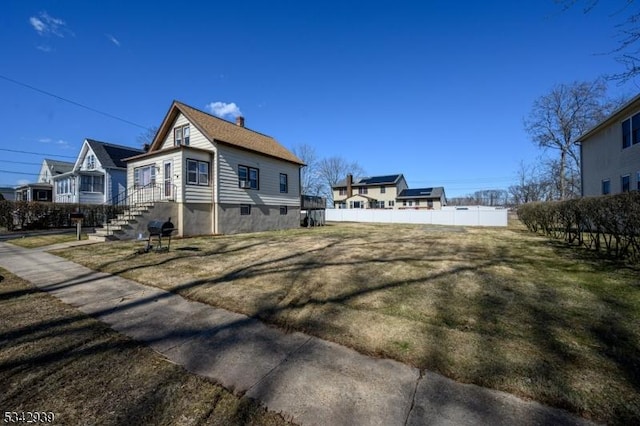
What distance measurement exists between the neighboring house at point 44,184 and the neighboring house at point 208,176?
78.3 ft

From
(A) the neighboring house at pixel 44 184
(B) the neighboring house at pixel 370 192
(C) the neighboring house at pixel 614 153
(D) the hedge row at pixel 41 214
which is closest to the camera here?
(C) the neighboring house at pixel 614 153

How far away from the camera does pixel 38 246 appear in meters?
10.8

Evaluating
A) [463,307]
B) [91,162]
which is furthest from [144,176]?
[91,162]

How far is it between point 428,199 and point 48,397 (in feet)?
164

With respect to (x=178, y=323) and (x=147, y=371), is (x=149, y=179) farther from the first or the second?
(x=147, y=371)

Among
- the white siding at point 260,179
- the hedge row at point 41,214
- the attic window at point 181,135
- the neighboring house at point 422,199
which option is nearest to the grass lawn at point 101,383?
the white siding at point 260,179

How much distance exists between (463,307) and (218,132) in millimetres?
15866

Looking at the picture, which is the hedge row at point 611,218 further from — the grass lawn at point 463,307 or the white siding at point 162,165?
the white siding at point 162,165

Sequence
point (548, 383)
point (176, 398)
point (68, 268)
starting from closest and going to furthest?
point (176, 398) < point (548, 383) < point (68, 268)

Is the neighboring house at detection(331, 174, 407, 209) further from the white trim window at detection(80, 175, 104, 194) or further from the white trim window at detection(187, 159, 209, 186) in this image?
the white trim window at detection(187, 159, 209, 186)

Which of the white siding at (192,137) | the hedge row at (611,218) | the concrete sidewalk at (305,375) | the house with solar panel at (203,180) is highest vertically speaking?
the white siding at (192,137)

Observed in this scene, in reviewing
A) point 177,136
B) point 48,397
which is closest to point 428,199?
point 177,136

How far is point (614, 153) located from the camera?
53.3ft

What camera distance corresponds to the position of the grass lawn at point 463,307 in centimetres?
262
